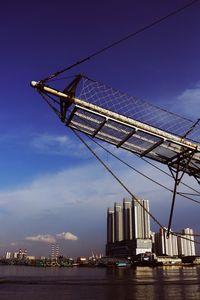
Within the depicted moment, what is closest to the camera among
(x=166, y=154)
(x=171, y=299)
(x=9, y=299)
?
(x=166, y=154)

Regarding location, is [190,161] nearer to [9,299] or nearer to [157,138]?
[157,138]

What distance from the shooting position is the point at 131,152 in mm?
20359

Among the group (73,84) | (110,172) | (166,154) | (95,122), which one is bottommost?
(110,172)

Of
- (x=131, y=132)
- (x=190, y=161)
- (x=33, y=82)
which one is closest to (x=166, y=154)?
(x=190, y=161)

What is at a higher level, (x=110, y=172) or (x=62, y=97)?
(x=62, y=97)

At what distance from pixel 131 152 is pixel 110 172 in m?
2.32

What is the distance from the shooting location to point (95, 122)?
18.6 m

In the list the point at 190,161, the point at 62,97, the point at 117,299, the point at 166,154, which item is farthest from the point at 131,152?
the point at 117,299

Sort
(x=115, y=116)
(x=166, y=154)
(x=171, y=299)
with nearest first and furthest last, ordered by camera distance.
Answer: (x=115, y=116) < (x=166, y=154) < (x=171, y=299)

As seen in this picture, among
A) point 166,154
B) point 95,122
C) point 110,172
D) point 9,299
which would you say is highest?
point 95,122

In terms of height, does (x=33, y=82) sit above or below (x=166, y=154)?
above

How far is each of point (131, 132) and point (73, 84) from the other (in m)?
3.93

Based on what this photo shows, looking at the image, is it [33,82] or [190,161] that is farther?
[190,161]

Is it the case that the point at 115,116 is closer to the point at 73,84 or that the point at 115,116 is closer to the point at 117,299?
the point at 73,84
